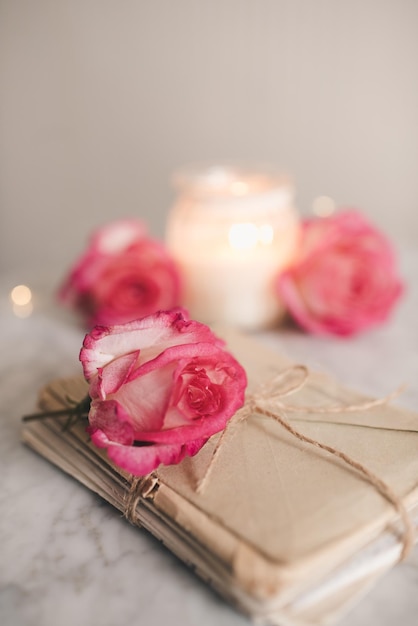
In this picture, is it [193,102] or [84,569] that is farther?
[193,102]

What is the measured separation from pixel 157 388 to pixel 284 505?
0.12 m

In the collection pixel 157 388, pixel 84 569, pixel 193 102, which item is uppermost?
pixel 193 102

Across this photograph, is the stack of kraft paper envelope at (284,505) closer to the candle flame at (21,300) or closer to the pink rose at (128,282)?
the pink rose at (128,282)

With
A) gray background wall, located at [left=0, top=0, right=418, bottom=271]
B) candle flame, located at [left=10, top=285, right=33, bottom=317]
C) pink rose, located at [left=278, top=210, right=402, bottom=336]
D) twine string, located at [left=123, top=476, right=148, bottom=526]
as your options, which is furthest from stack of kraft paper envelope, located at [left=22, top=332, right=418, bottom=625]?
gray background wall, located at [left=0, top=0, right=418, bottom=271]

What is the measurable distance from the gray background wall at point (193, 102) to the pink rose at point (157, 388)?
2.87 ft

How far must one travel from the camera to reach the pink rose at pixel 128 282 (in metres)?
0.84

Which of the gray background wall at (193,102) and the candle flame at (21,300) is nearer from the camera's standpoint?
the candle flame at (21,300)

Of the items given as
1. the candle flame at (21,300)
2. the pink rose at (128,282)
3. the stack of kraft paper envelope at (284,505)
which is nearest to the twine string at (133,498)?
the stack of kraft paper envelope at (284,505)

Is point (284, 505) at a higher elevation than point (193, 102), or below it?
below

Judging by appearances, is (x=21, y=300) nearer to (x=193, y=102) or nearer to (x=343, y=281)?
(x=343, y=281)

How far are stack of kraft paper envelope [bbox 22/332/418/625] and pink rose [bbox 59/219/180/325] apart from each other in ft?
1.05

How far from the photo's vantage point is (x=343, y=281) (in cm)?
81

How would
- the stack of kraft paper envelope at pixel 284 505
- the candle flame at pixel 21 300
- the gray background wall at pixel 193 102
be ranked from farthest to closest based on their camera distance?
1. the gray background wall at pixel 193 102
2. the candle flame at pixel 21 300
3. the stack of kraft paper envelope at pixel 284 505

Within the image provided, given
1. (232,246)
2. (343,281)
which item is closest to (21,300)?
(232,246)
